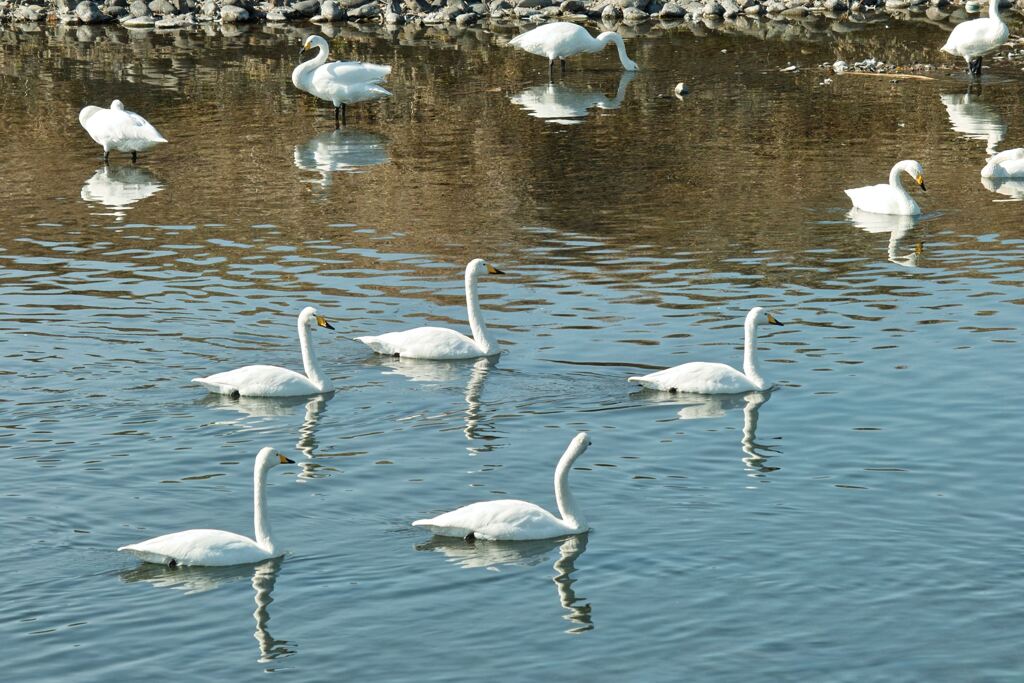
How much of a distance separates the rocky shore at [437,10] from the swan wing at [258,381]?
127 feet

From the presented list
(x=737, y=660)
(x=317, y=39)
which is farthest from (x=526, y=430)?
(x=317, y=39)

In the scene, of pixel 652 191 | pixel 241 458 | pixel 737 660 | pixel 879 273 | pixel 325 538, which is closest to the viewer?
pixel 737 660

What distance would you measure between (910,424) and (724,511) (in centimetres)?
315

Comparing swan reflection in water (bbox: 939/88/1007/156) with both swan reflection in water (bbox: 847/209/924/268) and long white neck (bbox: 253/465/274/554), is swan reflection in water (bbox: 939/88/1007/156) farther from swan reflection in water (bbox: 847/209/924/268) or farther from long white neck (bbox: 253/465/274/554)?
long white neck (bbox: 253/465/274/554)

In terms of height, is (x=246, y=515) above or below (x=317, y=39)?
below

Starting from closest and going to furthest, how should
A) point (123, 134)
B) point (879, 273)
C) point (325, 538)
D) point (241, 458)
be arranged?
point (325, 538), point (241, 458), point (879, 273), point (123, 134)

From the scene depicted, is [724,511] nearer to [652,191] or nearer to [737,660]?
[737,660]

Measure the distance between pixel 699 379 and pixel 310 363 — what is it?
13.5 feet

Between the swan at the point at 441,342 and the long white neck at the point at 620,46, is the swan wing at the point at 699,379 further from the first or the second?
the long white neck at the point at 620,46

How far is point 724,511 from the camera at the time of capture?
14.5 metres

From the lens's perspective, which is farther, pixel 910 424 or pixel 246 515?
pixel 910 424

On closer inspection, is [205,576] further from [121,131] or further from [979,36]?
[979,36]

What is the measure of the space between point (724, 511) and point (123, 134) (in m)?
19.7

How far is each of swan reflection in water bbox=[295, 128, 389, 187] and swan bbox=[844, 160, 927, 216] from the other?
9.49 m
